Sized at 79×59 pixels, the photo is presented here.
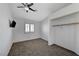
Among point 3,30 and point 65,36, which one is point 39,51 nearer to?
point 65,36

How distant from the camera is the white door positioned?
3.72 m

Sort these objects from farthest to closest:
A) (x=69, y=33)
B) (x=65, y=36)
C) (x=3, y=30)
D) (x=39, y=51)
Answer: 1. (x=65, y=36)
2. (x=69, y=33)
3. (x=39, y=51)
4. (x=3, y=30)

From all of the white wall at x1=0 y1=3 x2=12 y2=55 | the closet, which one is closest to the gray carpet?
the closet

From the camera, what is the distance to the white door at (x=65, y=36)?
12.2 ft

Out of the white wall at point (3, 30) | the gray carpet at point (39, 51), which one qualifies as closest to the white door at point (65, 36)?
the gray carpet at point (39, 51)

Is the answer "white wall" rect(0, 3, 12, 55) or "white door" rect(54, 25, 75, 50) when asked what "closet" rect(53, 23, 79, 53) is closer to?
"white door" rect(54, 25, 75, 50)

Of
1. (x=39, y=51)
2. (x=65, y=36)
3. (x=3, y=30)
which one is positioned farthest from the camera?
(x=65, y=36)

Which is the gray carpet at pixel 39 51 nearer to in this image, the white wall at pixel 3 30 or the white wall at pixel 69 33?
the white wall at pixel 69 33

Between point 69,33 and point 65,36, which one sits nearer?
point 69,33

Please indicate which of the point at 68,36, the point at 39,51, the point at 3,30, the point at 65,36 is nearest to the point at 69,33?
the point at 68,36

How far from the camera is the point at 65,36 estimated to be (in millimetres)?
4164

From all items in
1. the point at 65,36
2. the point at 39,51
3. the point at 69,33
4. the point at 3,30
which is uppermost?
the point at 3,30

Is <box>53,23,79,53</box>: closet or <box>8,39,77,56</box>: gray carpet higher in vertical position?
<box>53,23,79,53</box>: closet

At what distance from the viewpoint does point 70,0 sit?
621 millimetres
